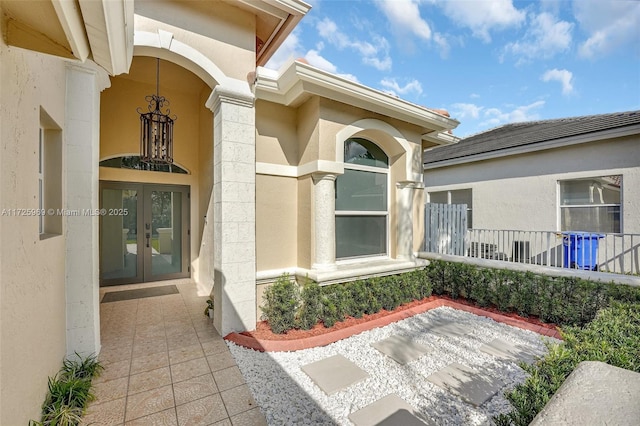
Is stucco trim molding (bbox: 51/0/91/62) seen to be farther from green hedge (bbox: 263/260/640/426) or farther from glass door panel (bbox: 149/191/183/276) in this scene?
glass door panel (bbox: 149/191/183/276)

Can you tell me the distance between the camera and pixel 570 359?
1.88 meters

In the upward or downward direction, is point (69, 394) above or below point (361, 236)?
below

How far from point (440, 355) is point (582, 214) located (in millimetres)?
6799

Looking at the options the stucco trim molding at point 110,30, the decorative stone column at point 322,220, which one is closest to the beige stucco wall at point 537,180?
the decorative stone column at point 322,220

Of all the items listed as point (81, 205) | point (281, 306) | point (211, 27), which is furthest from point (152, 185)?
point (281, 306)

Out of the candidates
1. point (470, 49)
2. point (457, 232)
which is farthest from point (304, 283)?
point (470, 49)

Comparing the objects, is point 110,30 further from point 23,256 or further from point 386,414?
point 386,414

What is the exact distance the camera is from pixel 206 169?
232 inches

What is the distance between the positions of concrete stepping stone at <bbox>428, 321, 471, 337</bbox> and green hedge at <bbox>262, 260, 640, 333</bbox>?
2.68 feet

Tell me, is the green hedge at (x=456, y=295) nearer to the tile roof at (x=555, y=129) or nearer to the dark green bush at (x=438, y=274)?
the dark green bush at (x=438, y=274)

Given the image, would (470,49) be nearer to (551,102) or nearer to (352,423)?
(551,102)

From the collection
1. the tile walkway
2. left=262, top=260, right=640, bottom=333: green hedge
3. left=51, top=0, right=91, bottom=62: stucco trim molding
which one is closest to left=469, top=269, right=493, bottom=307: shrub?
left=262, top=260, right=640, bottom=333: green hedge

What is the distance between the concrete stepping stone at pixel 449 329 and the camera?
4.22 metres

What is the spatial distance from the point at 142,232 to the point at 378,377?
636 cm
